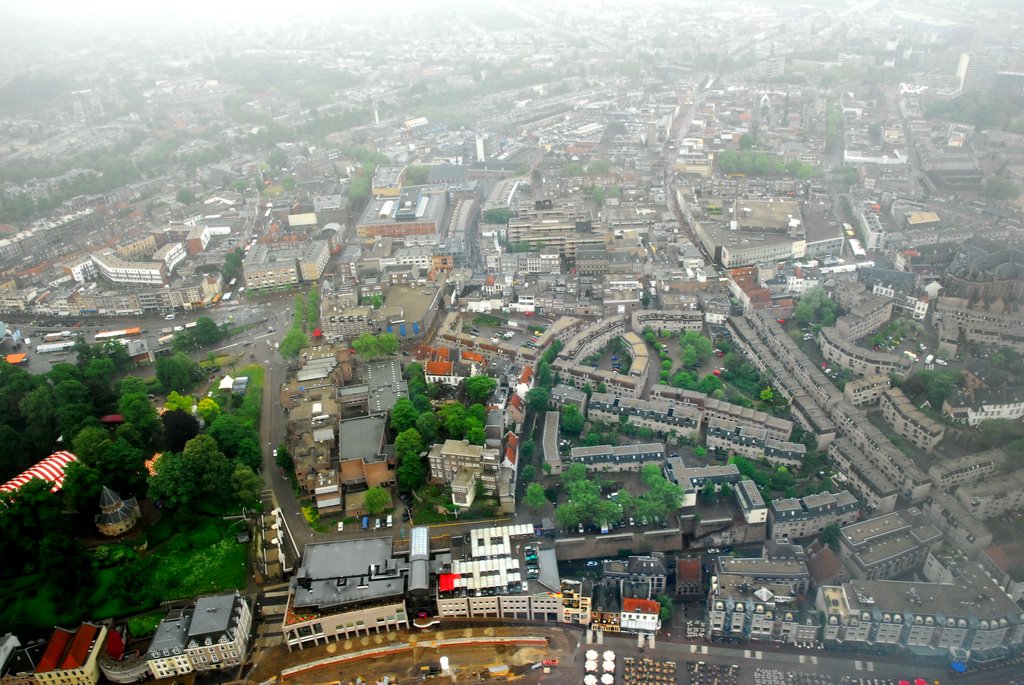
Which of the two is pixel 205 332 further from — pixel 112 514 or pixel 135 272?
pixel 112 514

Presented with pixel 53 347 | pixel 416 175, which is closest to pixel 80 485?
pixel 53 347

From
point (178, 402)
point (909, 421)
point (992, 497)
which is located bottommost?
point (992, 497)

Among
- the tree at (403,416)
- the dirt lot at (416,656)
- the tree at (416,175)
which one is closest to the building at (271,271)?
the tree at (416,175)

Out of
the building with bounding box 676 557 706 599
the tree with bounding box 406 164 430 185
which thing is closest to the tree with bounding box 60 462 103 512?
the building with bounding box 676 557 706 599

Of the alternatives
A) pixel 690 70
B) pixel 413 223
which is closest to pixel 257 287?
pixel 413 223

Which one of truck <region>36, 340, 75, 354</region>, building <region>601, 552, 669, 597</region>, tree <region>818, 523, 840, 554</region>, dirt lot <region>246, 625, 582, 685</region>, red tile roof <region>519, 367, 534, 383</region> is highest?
red tile roof <region>519, 367, 534, 383</region>

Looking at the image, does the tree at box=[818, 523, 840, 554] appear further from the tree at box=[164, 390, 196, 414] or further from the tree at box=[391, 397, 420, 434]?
the tree at box=[164, 390, 196, 414]

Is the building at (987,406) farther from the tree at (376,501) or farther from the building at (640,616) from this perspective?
the tree at (376,501)
